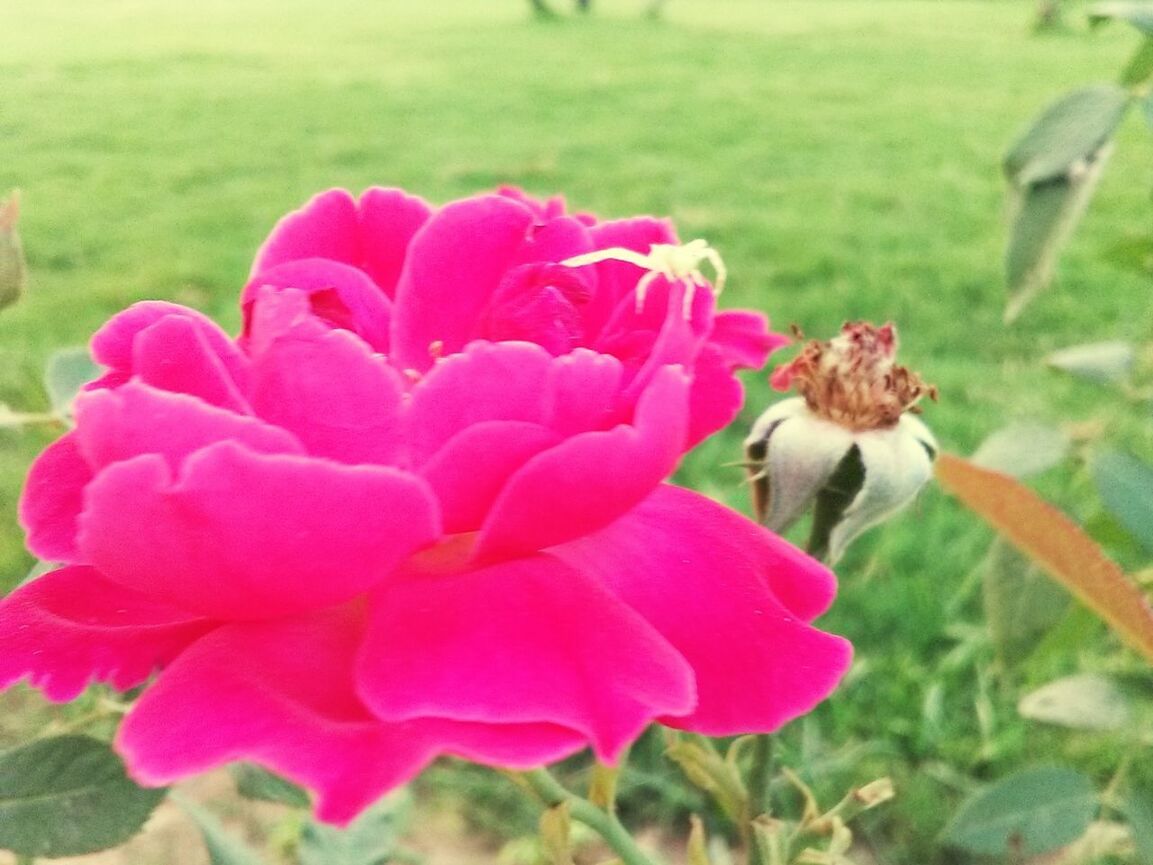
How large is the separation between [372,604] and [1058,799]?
17.4 inches

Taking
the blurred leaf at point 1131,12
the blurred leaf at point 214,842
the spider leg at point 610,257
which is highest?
the blurred leaf at point 1131,12

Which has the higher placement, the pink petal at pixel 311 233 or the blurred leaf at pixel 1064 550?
the pink petal at pixel 311 233

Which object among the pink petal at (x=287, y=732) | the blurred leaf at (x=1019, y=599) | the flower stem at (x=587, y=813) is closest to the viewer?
the pink petal at (x=287, y=732)

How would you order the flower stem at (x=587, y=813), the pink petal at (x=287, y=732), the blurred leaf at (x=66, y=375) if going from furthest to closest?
the blurred leaf at (x=66, y=375), the flower stem at (x=587, y=813), the pink petal at (x=287, y=732)

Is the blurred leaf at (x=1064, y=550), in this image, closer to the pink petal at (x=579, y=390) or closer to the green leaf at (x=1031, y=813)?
the pink petal at (x=579, y=390)

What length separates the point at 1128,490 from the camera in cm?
51

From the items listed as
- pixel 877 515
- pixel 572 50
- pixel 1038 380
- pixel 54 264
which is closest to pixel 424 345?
pixel 877 515

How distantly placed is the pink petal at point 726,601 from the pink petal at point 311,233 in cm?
11

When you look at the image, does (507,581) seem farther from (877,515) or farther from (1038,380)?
(1038,380)

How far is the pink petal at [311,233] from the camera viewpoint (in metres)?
0.32

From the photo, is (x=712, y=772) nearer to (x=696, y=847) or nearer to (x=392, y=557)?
(x=696, y=847)

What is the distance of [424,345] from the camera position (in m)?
0.31

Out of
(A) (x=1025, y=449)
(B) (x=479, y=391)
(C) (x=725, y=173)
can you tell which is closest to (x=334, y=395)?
(B) (x=479, y=391)

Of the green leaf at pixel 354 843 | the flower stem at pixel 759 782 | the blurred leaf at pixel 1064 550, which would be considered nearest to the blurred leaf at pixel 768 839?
the flower stem at pixel 759 782
